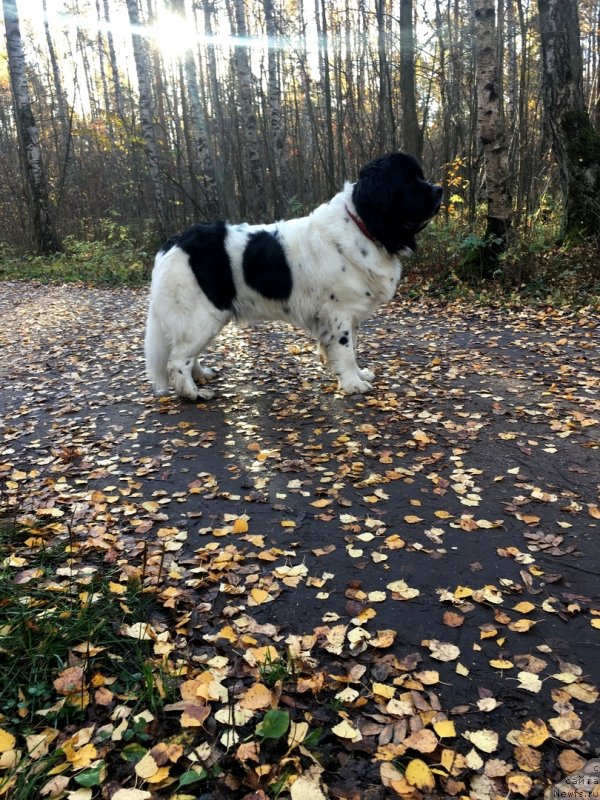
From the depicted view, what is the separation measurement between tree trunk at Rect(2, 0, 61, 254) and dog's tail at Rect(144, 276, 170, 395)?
44.3ft

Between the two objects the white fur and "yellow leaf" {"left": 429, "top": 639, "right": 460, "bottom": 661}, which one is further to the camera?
the white fur

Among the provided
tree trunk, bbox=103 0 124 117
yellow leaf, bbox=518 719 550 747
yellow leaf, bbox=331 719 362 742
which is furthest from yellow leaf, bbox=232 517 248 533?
tree trunk, bbox=103 0 124 117

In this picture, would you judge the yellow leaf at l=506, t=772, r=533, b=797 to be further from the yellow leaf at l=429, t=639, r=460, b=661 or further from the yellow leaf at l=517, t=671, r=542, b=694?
the yellow leaf at l=429, t=639, r=460, b=661

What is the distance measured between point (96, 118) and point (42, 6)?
863cm

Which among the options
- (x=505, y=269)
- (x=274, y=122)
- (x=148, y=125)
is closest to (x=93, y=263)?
(x=148, y=125)

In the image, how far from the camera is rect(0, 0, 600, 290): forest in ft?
29.8

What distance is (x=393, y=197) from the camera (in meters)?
4.77

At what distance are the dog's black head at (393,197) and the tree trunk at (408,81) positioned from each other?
6.53 metres

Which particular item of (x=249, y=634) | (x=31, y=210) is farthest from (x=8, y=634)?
(x=31, y=210)

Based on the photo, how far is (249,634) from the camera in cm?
239

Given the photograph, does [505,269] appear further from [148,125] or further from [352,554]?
[148,125]

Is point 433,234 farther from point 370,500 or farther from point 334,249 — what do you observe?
point 370,500

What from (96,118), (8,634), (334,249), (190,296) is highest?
(96,118)

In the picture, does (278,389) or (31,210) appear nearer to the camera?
(278,389)
